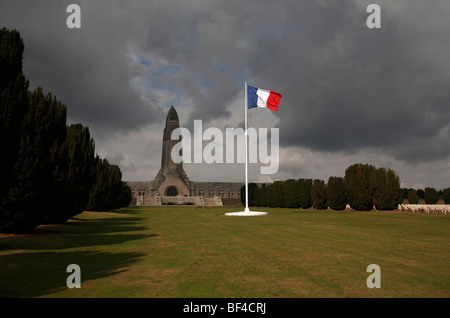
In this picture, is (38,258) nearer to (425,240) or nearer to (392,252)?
(392,252)

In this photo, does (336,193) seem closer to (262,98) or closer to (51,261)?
(262,98)

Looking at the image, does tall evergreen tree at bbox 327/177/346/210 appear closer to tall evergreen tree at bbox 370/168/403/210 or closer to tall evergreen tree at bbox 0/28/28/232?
tall evergreen tree at bbox 370/168/403/210

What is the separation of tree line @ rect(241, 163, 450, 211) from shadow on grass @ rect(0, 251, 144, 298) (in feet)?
137

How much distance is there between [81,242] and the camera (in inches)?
567

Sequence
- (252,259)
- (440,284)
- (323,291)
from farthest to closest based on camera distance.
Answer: (252,259)
(440,284)
(323,291)

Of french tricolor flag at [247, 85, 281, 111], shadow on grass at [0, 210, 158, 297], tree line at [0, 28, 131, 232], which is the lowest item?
shadow on grass at [0, 210, 158, 297]

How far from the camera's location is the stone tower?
3989 inches

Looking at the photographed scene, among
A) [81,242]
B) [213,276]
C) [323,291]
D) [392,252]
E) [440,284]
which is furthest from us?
[81,242]

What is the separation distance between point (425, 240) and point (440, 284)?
8.80m

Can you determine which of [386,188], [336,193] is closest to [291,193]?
[336,193]

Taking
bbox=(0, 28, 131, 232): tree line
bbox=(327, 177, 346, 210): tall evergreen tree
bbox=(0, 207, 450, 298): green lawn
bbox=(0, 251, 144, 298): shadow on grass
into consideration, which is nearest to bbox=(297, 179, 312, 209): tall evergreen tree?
bbox=(327, 177, 346, 210): tall evergreen tree

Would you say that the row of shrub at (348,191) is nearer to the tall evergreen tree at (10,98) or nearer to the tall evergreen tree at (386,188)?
the tall evergreen tree at (386,188)

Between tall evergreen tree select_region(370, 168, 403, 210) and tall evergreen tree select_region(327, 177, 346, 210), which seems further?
tall evergreen tree select_region(327, 177, 346, 210)

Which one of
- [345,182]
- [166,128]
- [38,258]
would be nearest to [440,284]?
[38,258]
